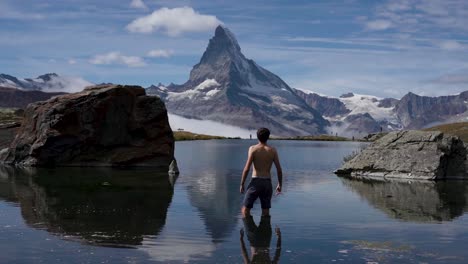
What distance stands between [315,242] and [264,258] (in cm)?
307

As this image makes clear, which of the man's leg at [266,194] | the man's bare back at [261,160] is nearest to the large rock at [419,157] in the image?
the man's leg at [266,194]

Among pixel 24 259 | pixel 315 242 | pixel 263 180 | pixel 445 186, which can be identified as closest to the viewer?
pixel 24 259

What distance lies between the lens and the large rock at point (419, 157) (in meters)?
45.0

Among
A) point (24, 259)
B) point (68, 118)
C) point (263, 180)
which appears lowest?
point (24, 259)

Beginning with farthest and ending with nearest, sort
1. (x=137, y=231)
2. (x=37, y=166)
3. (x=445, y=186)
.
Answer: (x=37, y=166) → (x=445, y=186) → (x=137, y=231)

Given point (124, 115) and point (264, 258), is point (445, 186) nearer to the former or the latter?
point (264, 258)

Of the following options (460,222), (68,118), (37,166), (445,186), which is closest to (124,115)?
(68,118)

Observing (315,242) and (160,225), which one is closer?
(315,242)

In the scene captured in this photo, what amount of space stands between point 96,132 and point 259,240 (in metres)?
41.2

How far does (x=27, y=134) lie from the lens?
191ft

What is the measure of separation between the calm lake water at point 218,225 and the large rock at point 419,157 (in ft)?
23.5

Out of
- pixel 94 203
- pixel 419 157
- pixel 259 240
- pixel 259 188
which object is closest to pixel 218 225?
pixel 259 188

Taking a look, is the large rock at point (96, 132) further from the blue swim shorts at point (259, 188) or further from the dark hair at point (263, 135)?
the dark hair at point (263, 135)

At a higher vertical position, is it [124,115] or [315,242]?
[124,115]
